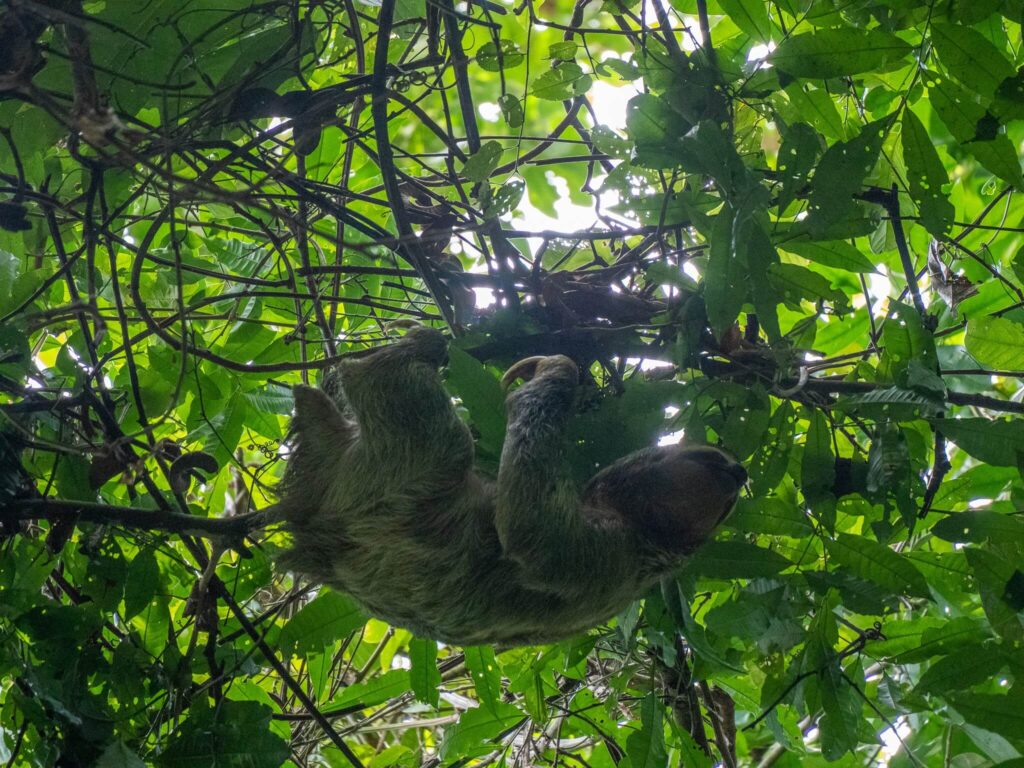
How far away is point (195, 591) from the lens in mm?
3801

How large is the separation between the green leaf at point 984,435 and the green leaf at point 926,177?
0.68m

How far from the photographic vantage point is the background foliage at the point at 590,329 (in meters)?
2.86

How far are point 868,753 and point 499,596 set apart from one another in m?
3.75

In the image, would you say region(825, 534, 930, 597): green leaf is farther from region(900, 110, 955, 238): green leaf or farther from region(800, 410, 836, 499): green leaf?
region(900, 110, 955, 238): green leaf

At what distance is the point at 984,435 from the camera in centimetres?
293

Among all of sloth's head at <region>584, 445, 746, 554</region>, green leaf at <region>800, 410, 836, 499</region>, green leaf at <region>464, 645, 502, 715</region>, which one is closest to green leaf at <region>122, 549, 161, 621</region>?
green leaf at <region>464, 645, 502, 715</region>

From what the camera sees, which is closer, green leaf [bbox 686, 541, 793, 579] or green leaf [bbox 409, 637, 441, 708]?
green leaf [bbox 686, 541, 793, 579]

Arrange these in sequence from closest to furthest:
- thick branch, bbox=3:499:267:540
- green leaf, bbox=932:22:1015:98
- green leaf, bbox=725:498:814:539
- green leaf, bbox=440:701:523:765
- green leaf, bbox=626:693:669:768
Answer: green leaf, bbox=932:22:1015:98 < thick branch, bbox=3:499:267:540 < green leaf, bbox=725:498:814:539 < green leaf, bbox=626:693:669:768 < green leaf, bbox=440:701:523:765

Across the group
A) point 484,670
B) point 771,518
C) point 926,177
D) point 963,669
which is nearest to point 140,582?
point 484,670

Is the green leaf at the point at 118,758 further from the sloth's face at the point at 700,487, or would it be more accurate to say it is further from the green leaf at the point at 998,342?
the green leaf at the point at 998,342

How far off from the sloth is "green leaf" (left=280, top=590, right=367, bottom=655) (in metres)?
0.31

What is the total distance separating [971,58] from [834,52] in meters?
0.48

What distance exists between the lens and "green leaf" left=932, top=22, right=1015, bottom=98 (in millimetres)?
2762

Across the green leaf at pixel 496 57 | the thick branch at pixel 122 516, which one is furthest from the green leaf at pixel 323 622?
the green leaf at pixel 496 57
